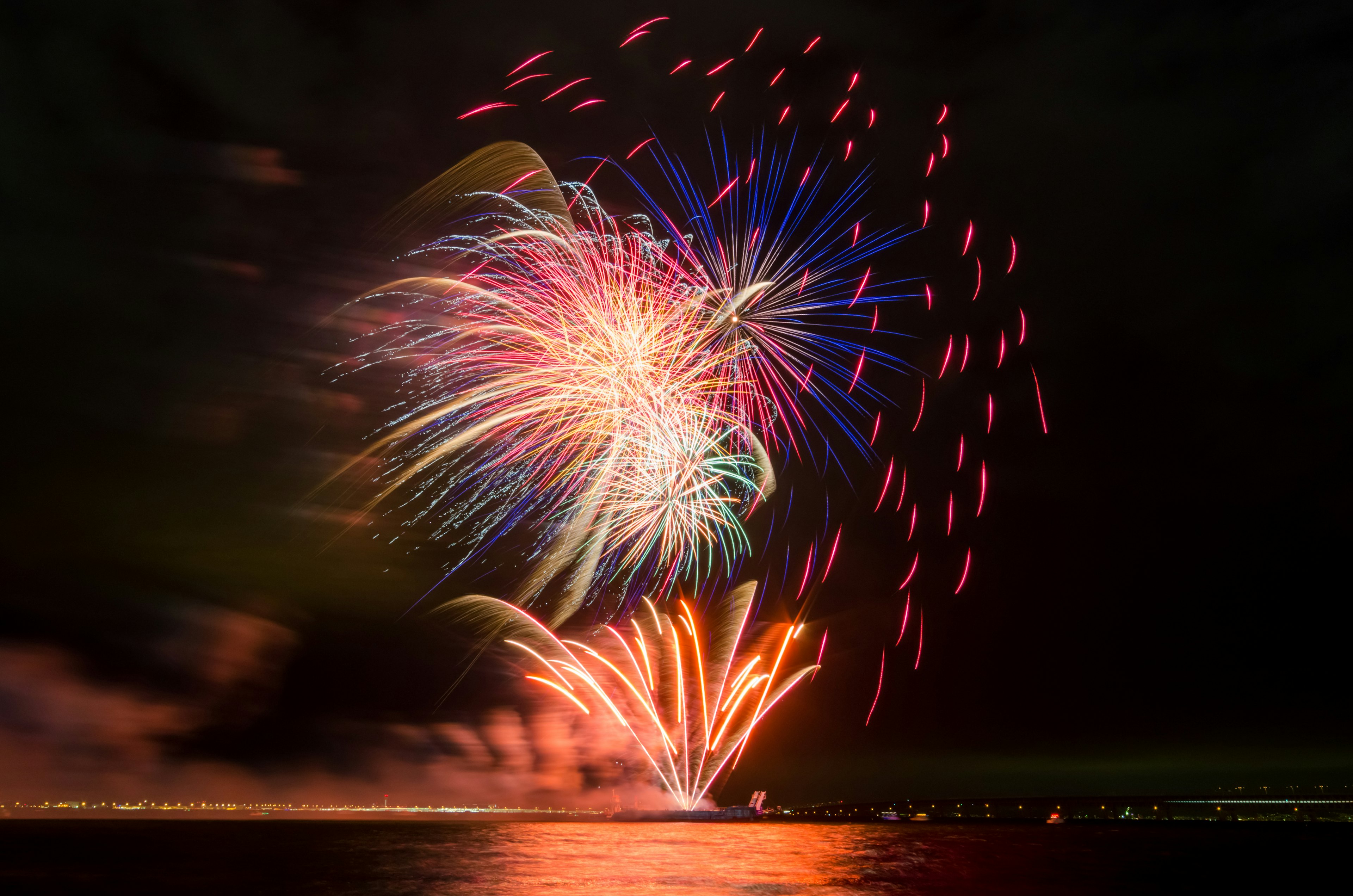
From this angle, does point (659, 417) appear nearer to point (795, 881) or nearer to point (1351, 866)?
point (795, 881)

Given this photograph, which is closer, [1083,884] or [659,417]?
[659,417]

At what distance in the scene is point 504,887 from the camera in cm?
Answer: 3297

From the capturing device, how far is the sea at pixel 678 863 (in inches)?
1359

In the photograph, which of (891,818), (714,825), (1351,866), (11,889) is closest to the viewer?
(11,889)

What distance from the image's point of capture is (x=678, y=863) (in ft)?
144

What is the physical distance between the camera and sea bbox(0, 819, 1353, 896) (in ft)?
113

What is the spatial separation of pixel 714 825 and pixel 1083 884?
3054 inches

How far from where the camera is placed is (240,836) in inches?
3792

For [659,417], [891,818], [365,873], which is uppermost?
[659,417]

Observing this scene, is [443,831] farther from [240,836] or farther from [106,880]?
[106,880]

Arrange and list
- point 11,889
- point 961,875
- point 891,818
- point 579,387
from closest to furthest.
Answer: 1. point 579,387
2. point 11,889
3. point 961,875
4. point 891,818

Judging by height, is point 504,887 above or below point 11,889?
below

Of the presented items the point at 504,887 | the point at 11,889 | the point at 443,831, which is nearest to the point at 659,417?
the point at 504,887

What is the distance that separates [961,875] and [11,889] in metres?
41.1
